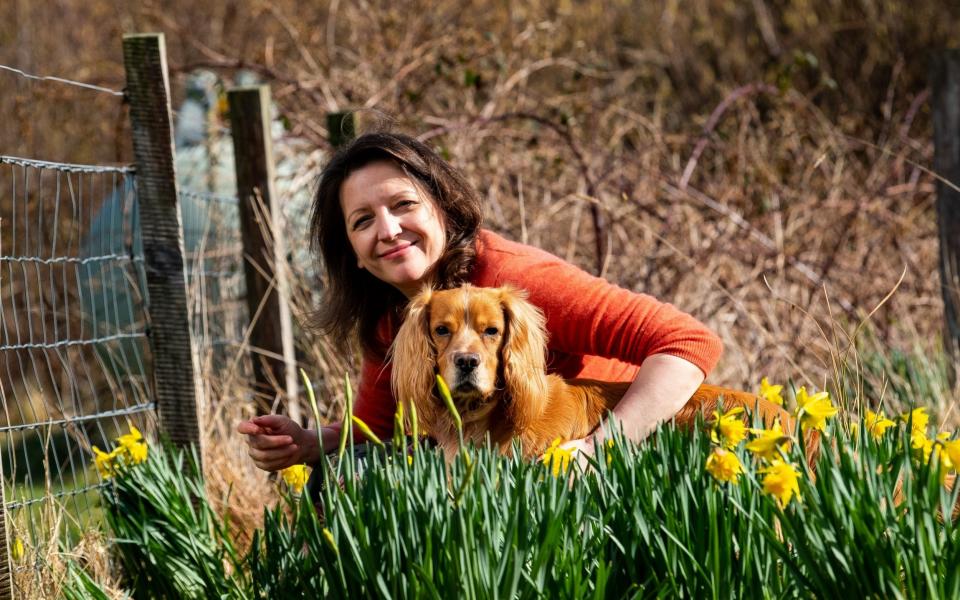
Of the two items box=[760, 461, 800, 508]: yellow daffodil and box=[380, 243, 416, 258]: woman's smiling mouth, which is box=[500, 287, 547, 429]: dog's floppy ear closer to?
box=[380, 243, 416, 258]: woman's smiling mouth

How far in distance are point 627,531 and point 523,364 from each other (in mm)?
715

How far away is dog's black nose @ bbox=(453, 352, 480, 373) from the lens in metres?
2.92

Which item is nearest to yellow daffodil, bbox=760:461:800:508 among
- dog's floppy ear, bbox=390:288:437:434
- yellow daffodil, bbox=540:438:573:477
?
yellow daffodil, bbox=540:438:573:477

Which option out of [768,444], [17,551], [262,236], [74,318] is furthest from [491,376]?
[74,318]

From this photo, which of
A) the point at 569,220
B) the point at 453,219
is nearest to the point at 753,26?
the point at 569,220

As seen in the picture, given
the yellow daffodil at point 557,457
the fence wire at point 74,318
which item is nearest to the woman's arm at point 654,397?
the yellow daffodil at point 557,457

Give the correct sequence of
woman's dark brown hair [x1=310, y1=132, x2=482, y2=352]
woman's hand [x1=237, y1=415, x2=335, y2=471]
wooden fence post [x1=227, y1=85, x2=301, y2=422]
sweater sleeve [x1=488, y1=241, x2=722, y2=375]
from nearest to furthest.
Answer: sweater sleeve [x1=488, y1=241, x2=722, y2=375] < woman's hand [x1=237, y1=415, x2=335, y2=471] < woman's dark brown hair [x1=310, y1=132, x2=482, y2=352] < wooden fence post [x1=227, y1=85, x2=301, y2=422]

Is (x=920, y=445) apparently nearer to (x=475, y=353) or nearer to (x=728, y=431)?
(x=728, y=431)

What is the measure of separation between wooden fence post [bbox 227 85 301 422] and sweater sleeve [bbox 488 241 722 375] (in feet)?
5.65

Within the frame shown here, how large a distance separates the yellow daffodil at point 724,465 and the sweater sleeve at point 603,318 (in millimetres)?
774

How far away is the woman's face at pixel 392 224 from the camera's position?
3.23m

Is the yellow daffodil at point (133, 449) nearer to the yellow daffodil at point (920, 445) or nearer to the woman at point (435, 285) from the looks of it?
the woman at point (435, 285)

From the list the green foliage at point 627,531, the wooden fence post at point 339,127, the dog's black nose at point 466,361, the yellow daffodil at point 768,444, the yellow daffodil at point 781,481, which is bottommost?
the green foliage at point 627,531

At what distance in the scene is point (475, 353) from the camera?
2.93m
